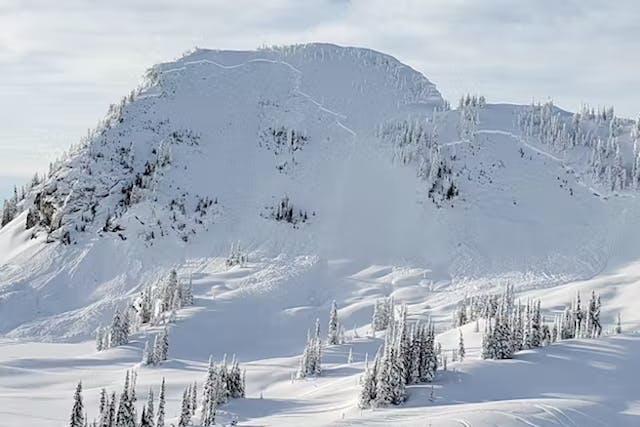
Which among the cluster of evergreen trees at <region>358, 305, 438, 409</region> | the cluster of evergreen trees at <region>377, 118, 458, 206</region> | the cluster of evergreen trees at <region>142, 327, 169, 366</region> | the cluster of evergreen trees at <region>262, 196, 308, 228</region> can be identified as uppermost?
the cluster of evergreen trees at <region>377, 118, 458, 206</region>

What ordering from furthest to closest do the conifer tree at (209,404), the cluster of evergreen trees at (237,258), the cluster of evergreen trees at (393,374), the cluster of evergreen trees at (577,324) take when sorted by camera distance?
1. the cluster of evergreen trees at (237,258)
2. the cluster of evergreen trees at (577,324)
3. the conifer tree at (209,404)
4. the cluster of evergreen trees at (393,374)

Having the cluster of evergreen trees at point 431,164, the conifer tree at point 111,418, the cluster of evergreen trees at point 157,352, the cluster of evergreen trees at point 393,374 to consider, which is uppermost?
the cluster of evergreen trees at point 431,164

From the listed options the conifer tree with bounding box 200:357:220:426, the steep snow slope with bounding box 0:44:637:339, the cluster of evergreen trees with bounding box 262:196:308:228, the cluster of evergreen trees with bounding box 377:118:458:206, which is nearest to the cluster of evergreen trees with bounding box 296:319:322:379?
the conifer tree with bounding box 200:357:220:426

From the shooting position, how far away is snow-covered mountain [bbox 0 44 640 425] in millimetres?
145750

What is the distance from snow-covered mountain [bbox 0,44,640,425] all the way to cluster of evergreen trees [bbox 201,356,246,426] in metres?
45.4

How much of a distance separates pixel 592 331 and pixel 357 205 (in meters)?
86.8

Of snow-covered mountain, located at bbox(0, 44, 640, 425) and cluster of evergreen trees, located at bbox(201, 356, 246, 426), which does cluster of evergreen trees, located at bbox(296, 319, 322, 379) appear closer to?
cluster of evergreen trees, located at bbox(201, 356, 246, 426)

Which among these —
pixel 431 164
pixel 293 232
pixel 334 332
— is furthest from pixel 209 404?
pixel 431 164

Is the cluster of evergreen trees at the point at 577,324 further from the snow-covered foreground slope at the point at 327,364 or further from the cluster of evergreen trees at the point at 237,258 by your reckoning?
the cluster of evergreen trees at the point at 237,258

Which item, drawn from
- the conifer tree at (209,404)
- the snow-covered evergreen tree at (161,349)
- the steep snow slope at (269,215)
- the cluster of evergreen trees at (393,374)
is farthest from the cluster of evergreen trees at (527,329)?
the snow-covered evergreen tree at (161,349)

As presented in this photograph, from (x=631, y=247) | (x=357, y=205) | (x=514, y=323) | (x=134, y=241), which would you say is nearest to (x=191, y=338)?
(x=134, y=241)

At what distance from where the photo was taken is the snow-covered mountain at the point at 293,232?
14575 centimetres

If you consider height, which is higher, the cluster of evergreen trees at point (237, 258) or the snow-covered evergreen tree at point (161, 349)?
the cluster of evergreen trees at point (237, 258)

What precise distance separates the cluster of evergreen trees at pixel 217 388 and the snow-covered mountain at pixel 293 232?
45375mm
